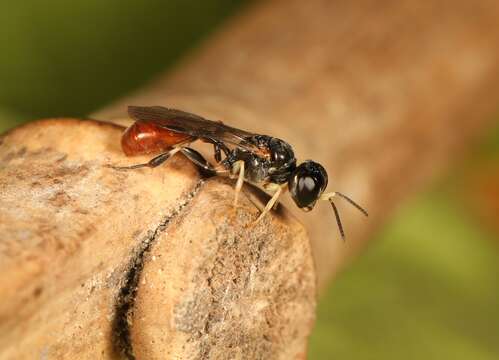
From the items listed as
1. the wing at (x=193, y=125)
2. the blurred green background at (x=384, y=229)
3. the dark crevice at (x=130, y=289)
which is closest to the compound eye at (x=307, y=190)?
the wing at (x=193, y=125)

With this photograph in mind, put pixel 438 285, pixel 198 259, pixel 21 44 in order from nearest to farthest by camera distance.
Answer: pixel 198 259 < pixel 438 285 < pixel 21 44

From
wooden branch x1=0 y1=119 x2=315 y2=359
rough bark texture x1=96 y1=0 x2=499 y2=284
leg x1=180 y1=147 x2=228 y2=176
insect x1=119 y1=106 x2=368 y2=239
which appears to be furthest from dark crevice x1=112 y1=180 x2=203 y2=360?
rough bark texture x1=96 y1=0 x2=499 y2=284

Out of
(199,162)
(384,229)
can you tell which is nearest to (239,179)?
(199,162)

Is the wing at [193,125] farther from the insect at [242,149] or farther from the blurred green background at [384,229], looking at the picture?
the blurred green background at [384,229]

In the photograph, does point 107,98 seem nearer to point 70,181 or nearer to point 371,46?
point 371,46

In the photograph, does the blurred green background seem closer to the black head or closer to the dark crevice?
the black head

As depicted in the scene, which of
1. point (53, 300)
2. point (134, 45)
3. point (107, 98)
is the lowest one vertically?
point (107, 98)

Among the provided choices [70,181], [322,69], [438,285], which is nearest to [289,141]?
[322,69]
